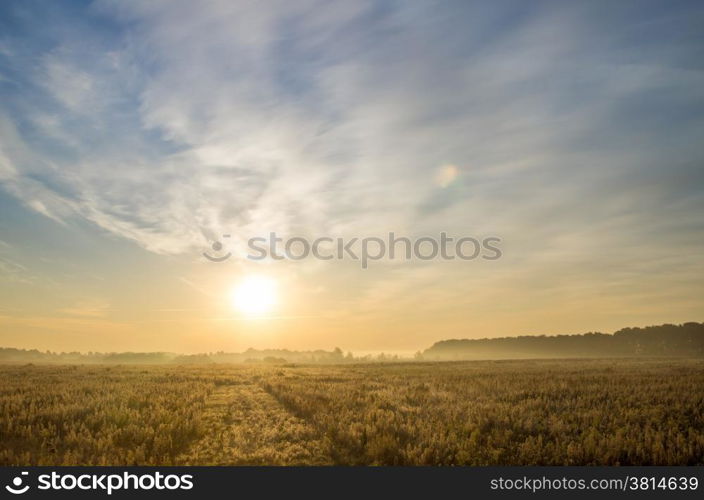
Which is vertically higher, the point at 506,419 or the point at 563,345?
the point at 506,419

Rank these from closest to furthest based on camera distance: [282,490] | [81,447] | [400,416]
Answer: [282,490] < [81,447] < [400,416]

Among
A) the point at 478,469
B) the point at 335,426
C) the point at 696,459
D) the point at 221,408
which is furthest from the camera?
the point at 221,408

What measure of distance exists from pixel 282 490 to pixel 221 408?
37.9 feet

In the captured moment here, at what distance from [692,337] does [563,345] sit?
52.8 m

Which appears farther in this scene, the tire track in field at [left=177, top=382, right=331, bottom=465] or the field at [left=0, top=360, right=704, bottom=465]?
the tire track in field at [left=177, top=382, right=331, bottom=465]

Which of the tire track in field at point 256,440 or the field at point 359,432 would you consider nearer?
the field at point 359,432

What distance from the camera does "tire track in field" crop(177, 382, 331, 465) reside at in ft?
30.8

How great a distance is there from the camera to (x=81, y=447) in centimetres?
971

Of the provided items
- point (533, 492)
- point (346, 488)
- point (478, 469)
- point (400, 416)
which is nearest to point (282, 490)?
point (346, 488)

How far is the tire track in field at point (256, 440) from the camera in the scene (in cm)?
939

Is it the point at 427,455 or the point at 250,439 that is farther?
the point at 250,439

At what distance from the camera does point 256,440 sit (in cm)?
1100

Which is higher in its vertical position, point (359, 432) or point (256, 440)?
point (359, 432)

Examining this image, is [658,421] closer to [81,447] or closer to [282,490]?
[282,490]
